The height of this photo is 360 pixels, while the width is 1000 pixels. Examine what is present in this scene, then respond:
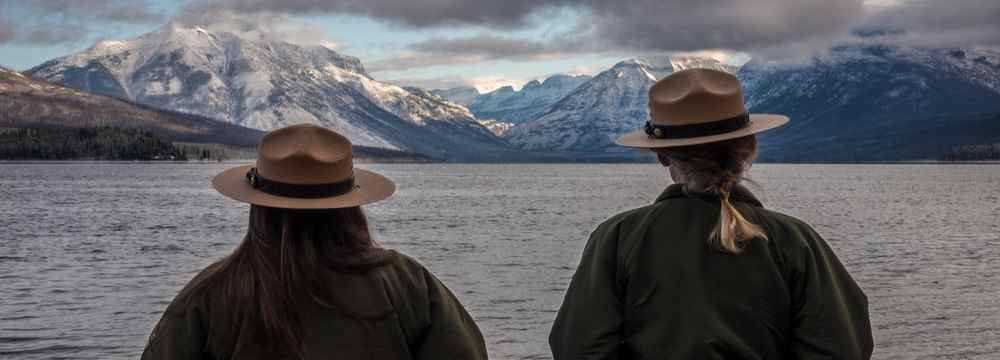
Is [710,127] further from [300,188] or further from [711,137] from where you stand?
[300,188]

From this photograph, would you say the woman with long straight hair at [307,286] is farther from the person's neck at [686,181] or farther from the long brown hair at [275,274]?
the person's neck at [686,181]

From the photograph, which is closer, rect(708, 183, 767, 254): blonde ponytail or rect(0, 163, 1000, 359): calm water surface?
rect(708, 183, 767, 254): blonde ponytail

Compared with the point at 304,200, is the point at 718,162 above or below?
above

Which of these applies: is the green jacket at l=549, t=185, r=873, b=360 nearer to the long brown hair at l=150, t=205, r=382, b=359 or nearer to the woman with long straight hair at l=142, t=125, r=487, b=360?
the woman with long straight hair at l=142, t=125, r=487, b=360

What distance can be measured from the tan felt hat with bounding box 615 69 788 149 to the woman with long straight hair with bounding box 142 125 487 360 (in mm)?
1528

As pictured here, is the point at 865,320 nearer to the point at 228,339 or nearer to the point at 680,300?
the point at 680,300

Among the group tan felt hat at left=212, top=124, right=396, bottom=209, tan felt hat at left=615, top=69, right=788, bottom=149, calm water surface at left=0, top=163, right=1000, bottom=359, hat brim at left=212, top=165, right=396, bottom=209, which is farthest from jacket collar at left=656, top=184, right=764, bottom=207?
calm water surface at left=0, top=163, right=1000, bottom=359

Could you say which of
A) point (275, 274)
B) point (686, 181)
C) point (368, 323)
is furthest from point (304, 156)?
point (686, 181)

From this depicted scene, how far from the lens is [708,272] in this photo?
586cm

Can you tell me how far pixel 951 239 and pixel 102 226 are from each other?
50.9 metres

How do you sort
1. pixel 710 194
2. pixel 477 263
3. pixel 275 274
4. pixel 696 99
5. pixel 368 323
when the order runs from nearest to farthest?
pixel 275 274 → pixel 368 323 → pixel 710 194 → pixel 696 99 → pixel 477 263

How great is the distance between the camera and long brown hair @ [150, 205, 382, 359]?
5.05 metres

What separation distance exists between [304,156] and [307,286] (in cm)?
60

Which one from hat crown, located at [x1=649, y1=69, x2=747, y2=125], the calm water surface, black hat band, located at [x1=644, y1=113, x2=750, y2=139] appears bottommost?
the calm water surface
